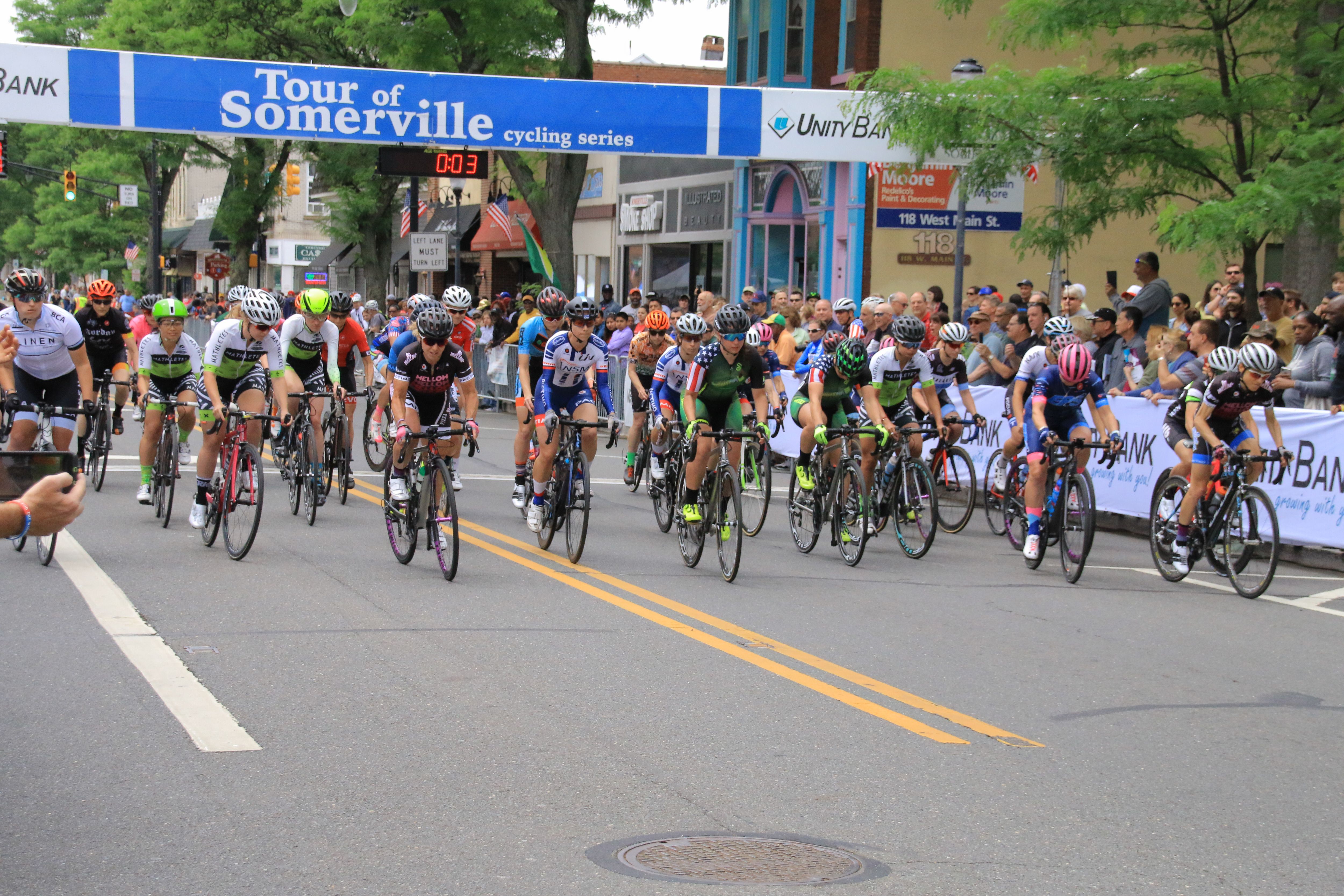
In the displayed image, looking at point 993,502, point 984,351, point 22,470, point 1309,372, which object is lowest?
point 993,502

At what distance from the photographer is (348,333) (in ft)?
47.6

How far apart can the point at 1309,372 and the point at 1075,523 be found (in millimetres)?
3545

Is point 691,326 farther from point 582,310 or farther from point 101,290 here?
point 101,290

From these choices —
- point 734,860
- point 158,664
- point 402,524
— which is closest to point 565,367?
point 402,524

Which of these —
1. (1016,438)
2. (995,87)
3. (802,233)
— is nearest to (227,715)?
(1016,438)

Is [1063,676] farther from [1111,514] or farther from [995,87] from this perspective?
[995,87]

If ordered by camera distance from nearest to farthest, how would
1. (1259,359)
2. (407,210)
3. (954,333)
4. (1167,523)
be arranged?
(1259,359)
(1167,523)
(954,333)
(407,210)

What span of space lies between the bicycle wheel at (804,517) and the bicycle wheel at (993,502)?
81.6 inches

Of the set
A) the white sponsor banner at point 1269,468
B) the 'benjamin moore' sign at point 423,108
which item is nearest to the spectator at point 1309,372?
the white sponsor banner at point 1269,468

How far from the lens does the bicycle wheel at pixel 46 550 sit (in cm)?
1017

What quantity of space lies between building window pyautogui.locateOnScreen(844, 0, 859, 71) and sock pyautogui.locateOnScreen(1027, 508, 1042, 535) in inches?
709

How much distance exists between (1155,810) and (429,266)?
94.2ft

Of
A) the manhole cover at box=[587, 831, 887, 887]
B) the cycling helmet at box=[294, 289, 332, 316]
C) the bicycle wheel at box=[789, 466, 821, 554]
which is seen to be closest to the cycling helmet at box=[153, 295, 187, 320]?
the cycling helmet at box=[294, 289, 332, 316]

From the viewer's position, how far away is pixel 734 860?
4938 mm
